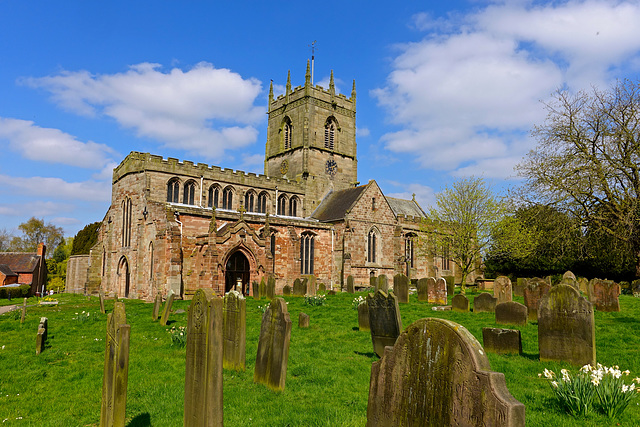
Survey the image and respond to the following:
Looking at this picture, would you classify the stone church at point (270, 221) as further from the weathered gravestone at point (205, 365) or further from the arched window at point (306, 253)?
the weathered gravestone at point (205, 365)

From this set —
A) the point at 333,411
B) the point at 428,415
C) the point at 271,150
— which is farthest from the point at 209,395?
→ the point at 271,150

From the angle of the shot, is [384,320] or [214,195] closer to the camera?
[384,320]

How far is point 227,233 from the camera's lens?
965 inches

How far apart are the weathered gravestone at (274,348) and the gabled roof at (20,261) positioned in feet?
145

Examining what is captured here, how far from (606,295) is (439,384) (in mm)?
14202

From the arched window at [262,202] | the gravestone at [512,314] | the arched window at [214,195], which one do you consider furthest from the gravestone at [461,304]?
the arched window at [262,202]

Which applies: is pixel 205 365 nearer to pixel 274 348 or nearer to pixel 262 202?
pixel 274 348

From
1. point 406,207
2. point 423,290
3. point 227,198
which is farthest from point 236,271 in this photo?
point 406,207

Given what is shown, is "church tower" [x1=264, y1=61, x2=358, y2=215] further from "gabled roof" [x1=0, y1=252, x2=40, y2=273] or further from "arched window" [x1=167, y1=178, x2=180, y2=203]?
"gabled roof" [x1=0, y1=252, x2=40, y2=273]

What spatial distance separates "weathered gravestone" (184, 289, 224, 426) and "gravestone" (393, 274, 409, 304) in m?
14.4

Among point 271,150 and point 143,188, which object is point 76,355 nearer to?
point 143,188

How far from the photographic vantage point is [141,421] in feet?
18.2

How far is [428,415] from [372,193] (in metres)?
31.1

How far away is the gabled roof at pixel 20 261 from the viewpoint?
137ft
